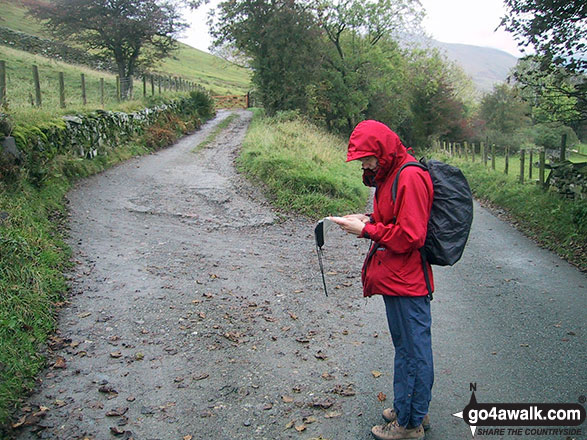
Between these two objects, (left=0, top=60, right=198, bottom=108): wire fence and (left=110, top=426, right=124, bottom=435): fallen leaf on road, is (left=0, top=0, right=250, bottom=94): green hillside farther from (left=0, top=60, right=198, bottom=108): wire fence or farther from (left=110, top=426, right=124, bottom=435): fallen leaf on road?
(left=110, top=426, right=124, bottom=435): fallen leaf on road

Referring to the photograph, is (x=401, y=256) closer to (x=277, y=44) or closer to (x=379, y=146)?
(x=379, y=146)

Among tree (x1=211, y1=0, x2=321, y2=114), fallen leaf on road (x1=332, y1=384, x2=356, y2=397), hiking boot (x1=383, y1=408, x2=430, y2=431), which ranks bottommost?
fallen leaf on road (x1=332, y1=384, x2=356, y2=397)

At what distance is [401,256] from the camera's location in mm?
3271

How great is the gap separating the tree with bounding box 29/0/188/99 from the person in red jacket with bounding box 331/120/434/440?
1139 inches

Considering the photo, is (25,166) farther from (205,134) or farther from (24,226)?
(205,134)

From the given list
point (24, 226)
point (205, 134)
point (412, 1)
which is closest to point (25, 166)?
point (24, 226)

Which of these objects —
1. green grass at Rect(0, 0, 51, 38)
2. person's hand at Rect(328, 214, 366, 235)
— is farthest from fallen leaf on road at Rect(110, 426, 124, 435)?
green grass at Rect(0, 0, 51, 38)

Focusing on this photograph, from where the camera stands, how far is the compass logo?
145 inches

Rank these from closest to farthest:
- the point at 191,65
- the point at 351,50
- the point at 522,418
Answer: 1. the point at 522,418
2. the point at 351,50
3. the point at 191,65

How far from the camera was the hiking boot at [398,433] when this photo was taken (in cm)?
345

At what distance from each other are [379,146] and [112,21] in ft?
103

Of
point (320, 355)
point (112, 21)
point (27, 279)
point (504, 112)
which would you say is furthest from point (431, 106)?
point (27, 279)

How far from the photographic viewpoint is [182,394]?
14.0 ft

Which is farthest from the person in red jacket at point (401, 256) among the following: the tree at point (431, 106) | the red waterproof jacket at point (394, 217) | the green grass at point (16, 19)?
the green grass at point (16, 19)
